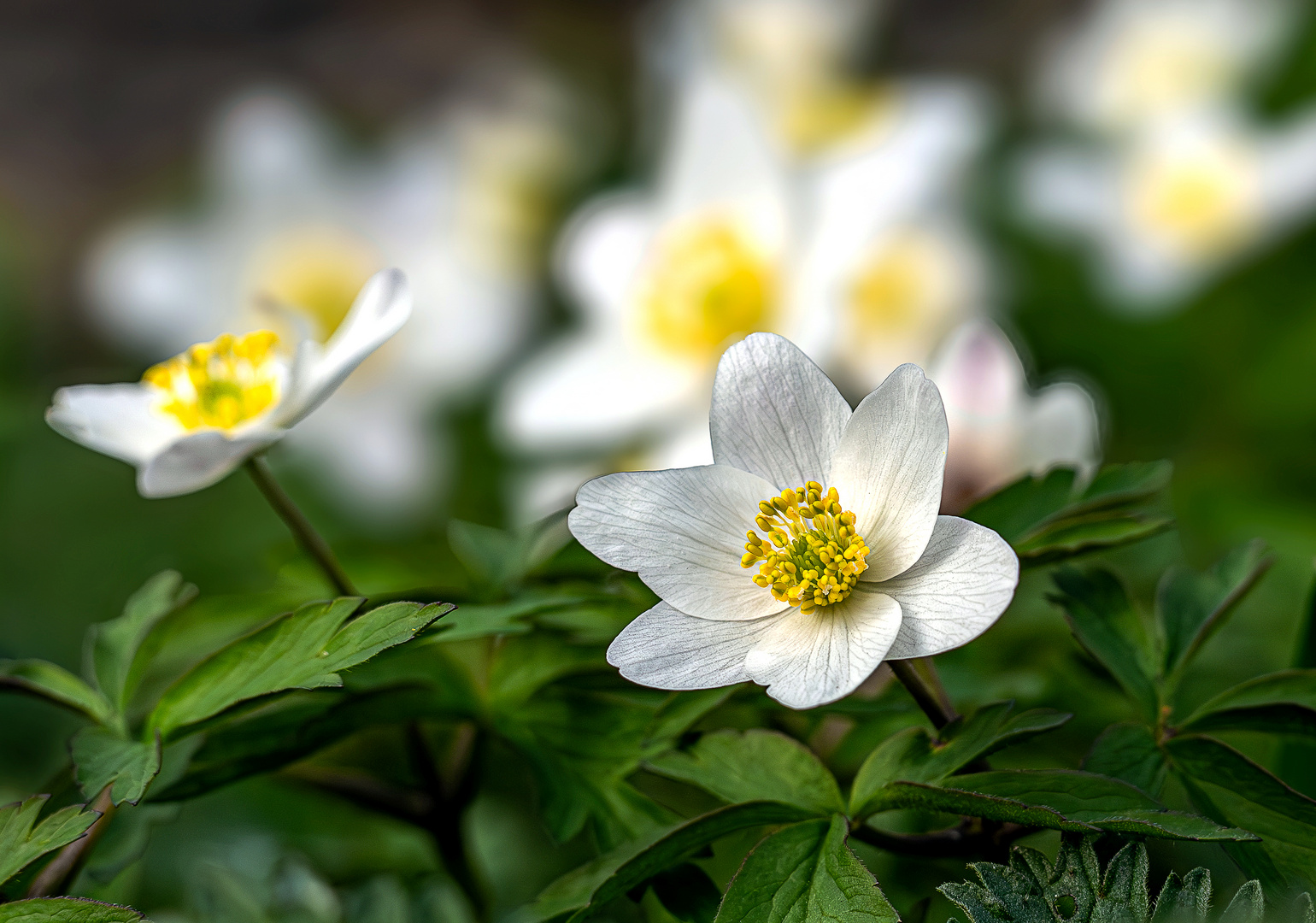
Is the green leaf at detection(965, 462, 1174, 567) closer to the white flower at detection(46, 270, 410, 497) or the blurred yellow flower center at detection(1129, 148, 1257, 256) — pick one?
the white flower at detection(46, 270, 410, 497)

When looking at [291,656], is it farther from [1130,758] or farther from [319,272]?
[319,272]

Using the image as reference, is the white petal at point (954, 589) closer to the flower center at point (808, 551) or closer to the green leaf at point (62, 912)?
the flower center at point (808, 551)

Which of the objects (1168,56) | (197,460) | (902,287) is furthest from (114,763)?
(1168,56)

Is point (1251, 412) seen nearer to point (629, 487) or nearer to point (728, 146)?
point (728, 146)

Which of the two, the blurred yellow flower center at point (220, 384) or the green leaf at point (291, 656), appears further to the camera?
the blurred yellow flower center at point (220, 384)

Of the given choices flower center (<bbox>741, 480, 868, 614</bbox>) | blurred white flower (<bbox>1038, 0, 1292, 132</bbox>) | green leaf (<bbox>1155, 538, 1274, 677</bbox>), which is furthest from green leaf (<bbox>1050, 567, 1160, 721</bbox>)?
blurred white flower (<bbox>1038, 0, 1292, 132</bbox>)

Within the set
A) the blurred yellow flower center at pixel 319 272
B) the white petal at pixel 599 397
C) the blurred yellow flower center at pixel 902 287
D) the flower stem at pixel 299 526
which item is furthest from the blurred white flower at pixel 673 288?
the flower stem at pixel 299 526

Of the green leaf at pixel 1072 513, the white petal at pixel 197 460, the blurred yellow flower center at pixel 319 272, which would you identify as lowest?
the green leaf at pixel 1072 513
